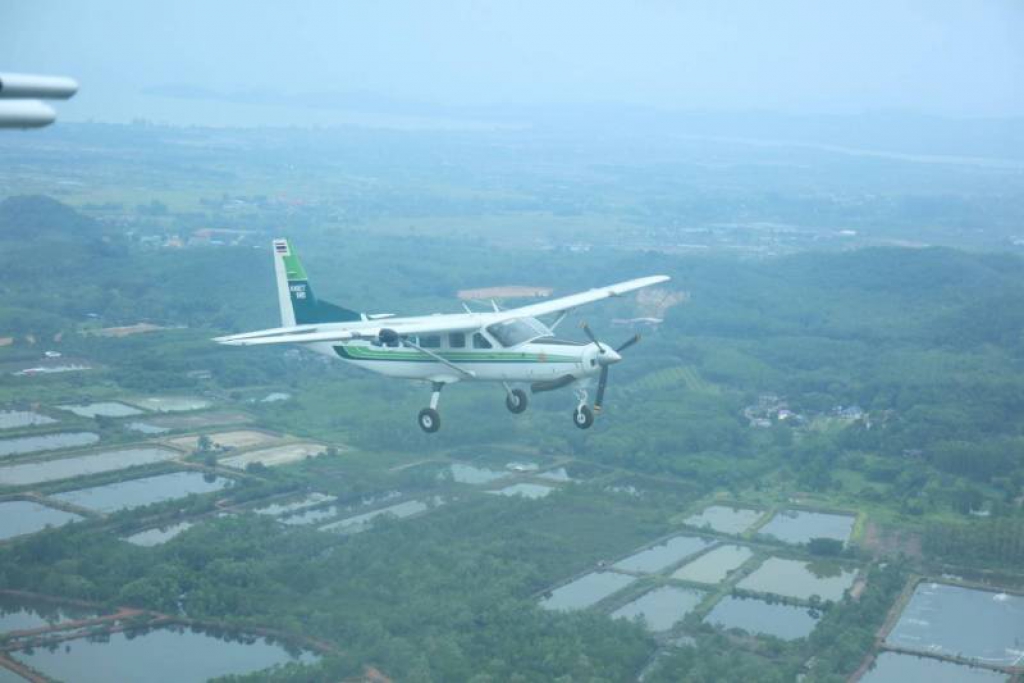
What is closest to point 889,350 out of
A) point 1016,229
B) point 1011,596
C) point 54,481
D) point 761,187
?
point 1011,596

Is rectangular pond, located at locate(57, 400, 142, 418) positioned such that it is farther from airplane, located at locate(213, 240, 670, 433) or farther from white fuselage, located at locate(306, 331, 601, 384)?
white fuselage, located at locate(306, 331, 601, 384)

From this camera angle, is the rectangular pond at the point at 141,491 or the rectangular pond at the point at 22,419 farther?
the rectangular pond at the point at 22,419

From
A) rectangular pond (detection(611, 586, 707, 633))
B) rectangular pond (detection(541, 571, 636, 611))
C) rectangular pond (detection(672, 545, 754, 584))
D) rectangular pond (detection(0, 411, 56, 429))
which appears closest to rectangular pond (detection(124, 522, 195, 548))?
rectangular pond (detection(541, 571, 636, 611))

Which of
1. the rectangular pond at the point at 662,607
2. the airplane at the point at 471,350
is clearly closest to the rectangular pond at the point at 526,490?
the rectangular pond at the point at 662,607

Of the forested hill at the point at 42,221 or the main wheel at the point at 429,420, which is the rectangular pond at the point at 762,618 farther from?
the forested hill at the point at 42,221

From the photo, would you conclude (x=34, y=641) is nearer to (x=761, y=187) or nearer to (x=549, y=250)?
(x=549, y=250)

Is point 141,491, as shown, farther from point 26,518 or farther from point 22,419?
point 22,419
